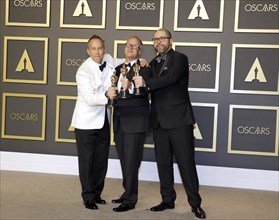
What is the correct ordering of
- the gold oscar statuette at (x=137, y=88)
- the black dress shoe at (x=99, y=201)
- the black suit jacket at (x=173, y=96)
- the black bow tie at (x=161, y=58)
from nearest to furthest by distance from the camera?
the gold oscar statuette at (x=137, y=88)
the black suit jacket at (x=173, y=96)
the black bow tie at (x=161, y=58)
the black dress shoe at (x=99, y=201)

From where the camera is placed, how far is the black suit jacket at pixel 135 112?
3.63 meters

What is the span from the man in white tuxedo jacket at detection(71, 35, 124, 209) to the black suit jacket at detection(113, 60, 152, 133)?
→ 0.19 metres

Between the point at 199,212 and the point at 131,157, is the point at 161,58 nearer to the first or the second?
the point at 131,157

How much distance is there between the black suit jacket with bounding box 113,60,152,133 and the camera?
3627 millimetres

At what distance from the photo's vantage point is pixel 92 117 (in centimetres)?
372

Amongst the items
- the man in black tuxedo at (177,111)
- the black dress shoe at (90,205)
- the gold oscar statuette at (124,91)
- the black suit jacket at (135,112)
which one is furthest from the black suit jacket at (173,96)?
the black dress shoe at (90,205)

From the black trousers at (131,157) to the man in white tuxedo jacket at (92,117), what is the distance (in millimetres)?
A: 203

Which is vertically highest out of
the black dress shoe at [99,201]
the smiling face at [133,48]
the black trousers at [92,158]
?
the smiling face at [133,48]

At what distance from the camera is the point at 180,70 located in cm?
356

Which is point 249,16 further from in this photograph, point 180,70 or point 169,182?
point 169,182

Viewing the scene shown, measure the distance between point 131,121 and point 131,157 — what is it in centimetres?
31

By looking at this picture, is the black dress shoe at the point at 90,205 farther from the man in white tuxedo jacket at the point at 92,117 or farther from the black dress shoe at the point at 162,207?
the black dress shoe at the point at 162,207

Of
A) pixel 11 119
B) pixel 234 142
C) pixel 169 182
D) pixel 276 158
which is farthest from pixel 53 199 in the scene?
pixel 276 158

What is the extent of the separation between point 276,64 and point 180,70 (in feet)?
5.55
